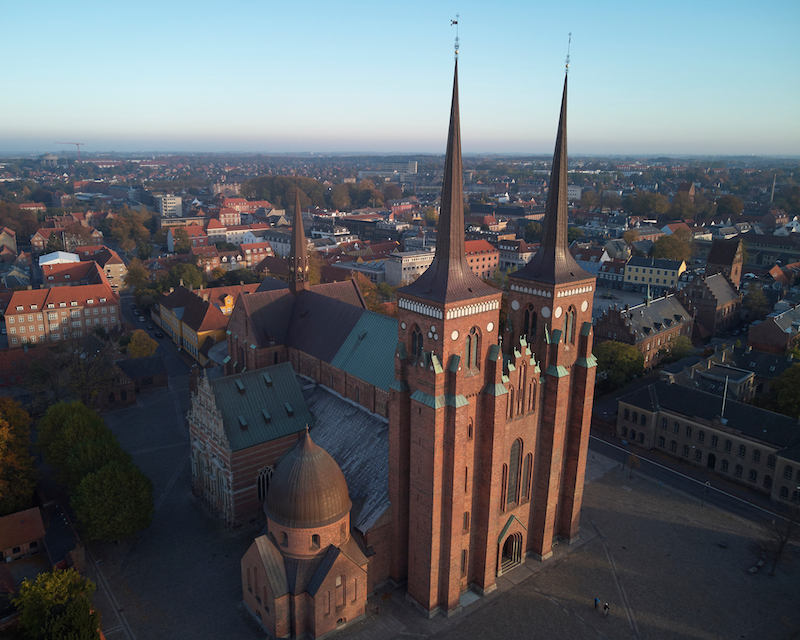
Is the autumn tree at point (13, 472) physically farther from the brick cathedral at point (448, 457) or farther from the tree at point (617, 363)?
the tree at point (617, 363)

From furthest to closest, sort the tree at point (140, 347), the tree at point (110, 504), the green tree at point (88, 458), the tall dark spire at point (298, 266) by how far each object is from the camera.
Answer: the tree at point (140, 347), the tall dark spire at point (298, 266), the green tree at point (88, 458), the tree at point (110, 504)

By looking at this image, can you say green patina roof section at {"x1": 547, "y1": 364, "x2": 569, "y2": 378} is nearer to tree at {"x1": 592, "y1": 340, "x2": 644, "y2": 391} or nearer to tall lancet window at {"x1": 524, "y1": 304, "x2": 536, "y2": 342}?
tall lancet window at {"x1": 524, "y1": 304, "x2": 536, "y2": 342}

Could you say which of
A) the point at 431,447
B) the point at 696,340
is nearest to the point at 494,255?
the point at 696,340

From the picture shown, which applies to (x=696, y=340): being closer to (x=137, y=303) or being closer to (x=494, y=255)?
(x=494, y=255)

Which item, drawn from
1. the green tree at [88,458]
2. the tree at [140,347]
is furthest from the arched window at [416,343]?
the tree at [140,347]

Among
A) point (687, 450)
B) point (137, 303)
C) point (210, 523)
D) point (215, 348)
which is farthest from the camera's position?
point (137, 303)

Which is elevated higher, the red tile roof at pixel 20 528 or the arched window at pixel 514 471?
A: the arched window at pixel 514 471

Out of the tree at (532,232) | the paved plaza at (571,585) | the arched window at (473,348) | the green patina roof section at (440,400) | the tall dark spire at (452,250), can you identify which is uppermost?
the tall dark spire at (452,250)

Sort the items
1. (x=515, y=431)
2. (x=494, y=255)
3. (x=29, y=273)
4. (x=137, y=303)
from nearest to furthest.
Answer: (x=515, y=431) → (x=137, y=303) → (x=29, y=273) → (x=494, y=255)
